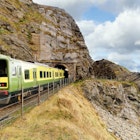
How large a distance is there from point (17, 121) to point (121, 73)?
211 ft

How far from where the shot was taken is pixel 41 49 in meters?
78.8

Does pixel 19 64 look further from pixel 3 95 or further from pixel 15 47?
pixel 15 47

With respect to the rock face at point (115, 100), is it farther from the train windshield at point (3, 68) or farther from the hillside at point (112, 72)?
the train windshield at point (3, 68)

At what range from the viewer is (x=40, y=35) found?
81.1 m

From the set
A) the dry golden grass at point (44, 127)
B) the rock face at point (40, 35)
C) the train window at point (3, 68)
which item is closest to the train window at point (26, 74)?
the train window at point (3, 68)

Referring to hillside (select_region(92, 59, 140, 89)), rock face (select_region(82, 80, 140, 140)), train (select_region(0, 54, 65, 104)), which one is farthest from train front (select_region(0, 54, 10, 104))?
hillside (select_region(92, 59, 140, 89))

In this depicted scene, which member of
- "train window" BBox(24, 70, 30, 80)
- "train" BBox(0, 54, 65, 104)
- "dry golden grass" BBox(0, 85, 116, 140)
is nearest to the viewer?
"dry golden grass" BBox(0, 85, 116, 140)

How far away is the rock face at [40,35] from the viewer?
67375 mm

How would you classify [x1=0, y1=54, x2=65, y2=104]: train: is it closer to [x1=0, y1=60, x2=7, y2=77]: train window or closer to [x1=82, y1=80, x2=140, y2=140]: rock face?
[x1=0, y1=60, x2=7, y2=77]: train window

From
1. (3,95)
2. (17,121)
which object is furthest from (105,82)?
(17,121)

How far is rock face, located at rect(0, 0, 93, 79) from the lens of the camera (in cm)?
6738

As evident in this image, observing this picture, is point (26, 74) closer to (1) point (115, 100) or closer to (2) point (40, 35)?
(1) point (115, 100)

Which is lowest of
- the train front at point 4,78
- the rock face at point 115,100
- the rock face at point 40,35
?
the rock face at point 115,100

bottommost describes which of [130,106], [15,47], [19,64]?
[130,106]
